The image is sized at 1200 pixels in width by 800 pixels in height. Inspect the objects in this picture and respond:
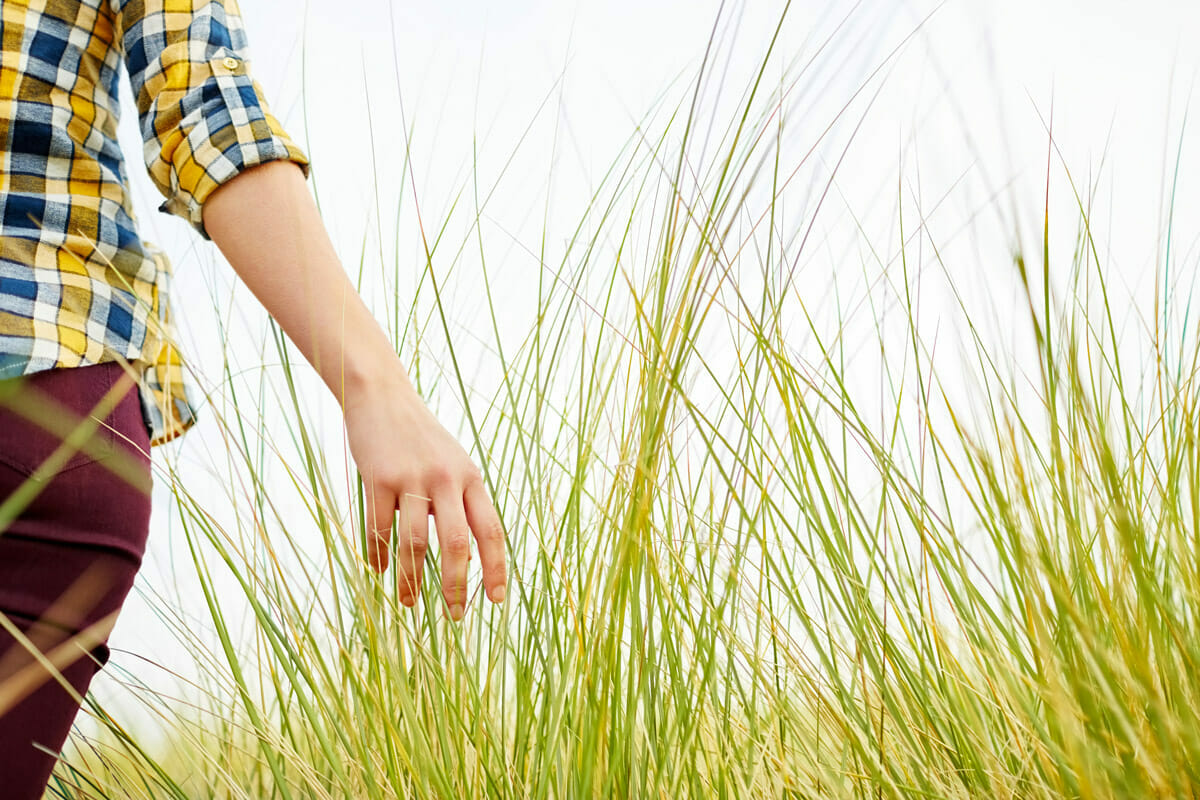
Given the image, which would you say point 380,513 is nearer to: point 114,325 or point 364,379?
point 364,379

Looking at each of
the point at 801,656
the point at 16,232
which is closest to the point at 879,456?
the point at 801,656

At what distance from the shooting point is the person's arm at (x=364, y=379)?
0.46m

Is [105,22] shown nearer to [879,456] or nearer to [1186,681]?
[879,456]

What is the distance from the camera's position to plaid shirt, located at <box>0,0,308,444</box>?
522 mm

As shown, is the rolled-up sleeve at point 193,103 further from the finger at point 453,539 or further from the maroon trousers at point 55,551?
the finger at point 453,539

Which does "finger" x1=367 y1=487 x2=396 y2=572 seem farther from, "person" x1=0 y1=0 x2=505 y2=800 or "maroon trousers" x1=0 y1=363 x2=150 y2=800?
"maroon trousers" x1=0 y1=363 x2=150 y2=800

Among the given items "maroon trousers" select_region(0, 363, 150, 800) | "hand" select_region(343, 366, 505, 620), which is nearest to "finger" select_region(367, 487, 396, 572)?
"hand" select_region(343, 366, 505, 620)

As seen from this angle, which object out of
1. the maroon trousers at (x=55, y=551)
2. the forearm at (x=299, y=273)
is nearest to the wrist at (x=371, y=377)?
the forearm at (x=299, y=273)

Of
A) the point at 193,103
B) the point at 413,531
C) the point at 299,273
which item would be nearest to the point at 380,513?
the point at 413,531

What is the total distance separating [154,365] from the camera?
0.63m

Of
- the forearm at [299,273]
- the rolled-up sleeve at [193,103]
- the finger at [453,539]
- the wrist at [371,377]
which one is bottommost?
the finger at [453,539]

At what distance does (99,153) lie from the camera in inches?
23.0

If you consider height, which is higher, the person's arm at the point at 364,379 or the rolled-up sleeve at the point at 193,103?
the rolled-up sleeve at the point at 193,103

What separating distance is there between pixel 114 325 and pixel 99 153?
0.12 m
